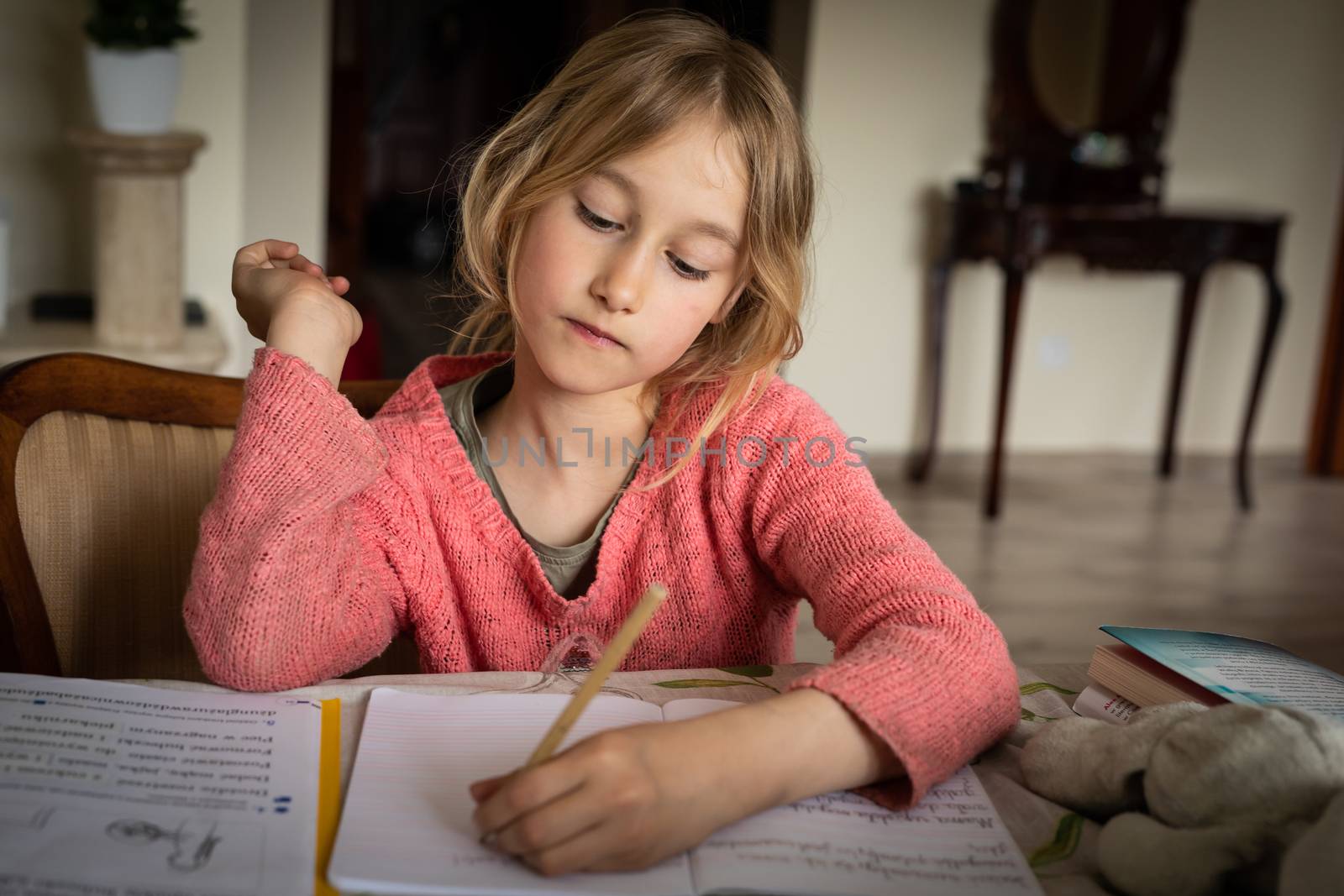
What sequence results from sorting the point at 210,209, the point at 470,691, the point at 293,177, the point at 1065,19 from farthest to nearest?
the point at 1065,19 < the point at 293,177 < the point at 210,209 < the point at 470,691

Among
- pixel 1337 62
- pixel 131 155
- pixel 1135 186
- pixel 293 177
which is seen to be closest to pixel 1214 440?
pixel 1135 186

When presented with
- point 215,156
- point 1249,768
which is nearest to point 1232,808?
point 1249,768

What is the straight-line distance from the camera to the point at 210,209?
274 cm

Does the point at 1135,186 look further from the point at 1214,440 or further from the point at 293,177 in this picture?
the point at 293,177

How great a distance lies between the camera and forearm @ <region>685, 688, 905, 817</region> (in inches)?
25.4

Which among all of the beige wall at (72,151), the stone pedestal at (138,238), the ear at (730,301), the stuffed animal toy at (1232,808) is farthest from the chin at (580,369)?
the beige wall at (72,151)

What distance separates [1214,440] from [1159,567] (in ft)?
4.58

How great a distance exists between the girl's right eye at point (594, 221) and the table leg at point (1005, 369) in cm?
259

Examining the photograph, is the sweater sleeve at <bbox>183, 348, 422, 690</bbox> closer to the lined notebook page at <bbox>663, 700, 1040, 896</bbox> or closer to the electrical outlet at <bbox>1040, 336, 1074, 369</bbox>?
the lined notebook page at <bbox>663, 700, 1040, 896</bbox>

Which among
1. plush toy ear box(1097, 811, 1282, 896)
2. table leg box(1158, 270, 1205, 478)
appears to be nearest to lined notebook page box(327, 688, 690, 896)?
Answer: plush toy ear box(1097, 811, 1282, 896)

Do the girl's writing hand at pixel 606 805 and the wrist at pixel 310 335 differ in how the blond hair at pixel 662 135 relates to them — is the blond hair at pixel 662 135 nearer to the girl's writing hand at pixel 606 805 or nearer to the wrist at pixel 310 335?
the wrist at pixel 310 335

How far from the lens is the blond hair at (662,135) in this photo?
0.91 m

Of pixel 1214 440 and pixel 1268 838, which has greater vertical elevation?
pixel 1268 838

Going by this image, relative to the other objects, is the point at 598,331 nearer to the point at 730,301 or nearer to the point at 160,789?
the point at 730,301
